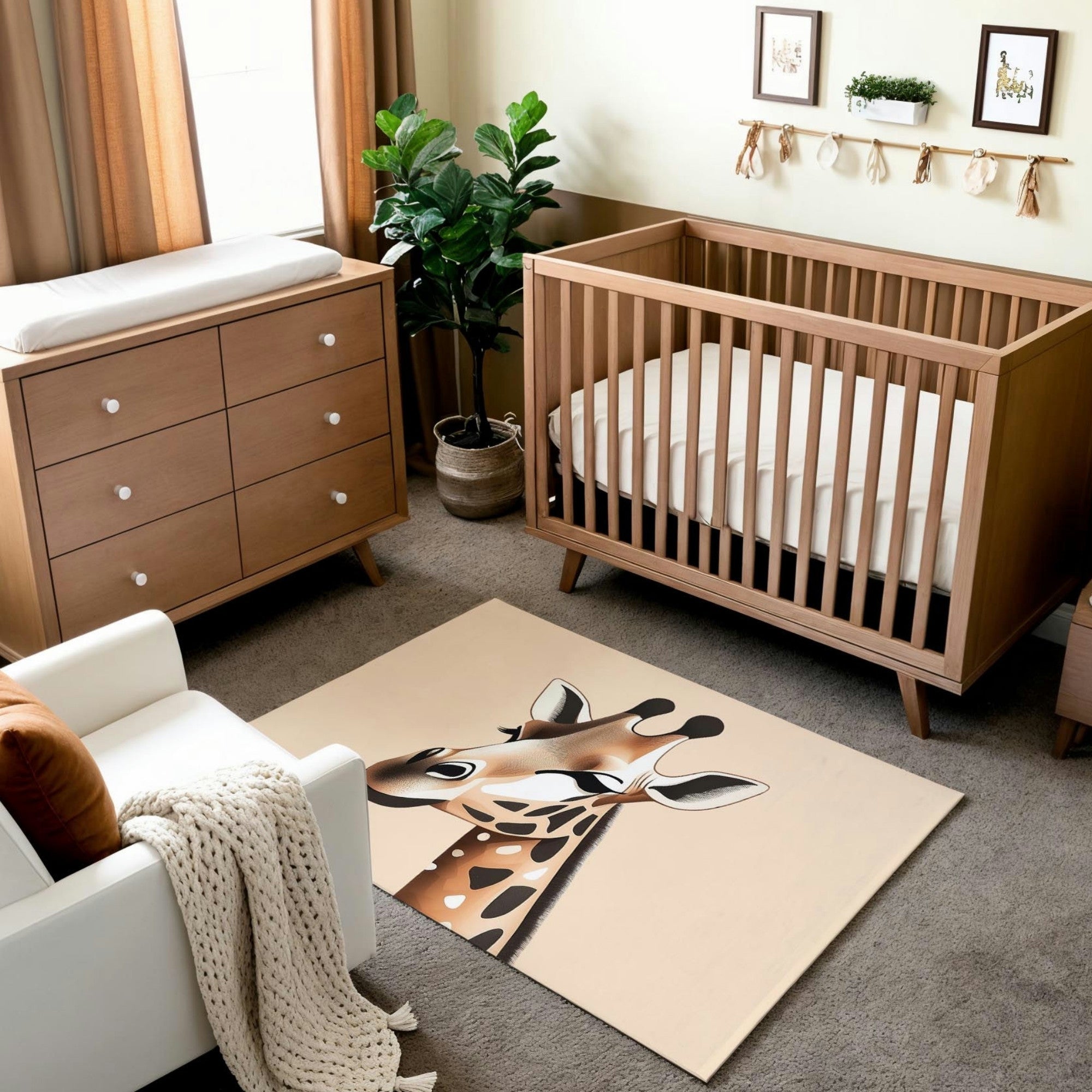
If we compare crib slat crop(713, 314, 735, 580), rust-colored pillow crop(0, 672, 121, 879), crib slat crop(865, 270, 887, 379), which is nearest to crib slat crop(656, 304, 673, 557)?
crib slat crop(713, 314, 735, 580)

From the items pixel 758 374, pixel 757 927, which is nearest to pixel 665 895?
pixel 757 927

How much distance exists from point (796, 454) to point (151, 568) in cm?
141

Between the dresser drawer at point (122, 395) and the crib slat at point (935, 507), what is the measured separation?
148 centimetres

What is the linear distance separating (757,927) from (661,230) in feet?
5.95

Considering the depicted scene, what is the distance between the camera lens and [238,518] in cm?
274

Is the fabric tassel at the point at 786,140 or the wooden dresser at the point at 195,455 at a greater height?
the fabric tassel at the point at 786,140

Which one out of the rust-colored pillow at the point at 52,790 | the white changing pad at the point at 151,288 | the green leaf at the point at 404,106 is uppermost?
the green leaf at the point at 404,106

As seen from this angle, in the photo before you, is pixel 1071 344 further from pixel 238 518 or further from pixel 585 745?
pixel 238 518

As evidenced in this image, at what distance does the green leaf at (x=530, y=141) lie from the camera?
318 cm

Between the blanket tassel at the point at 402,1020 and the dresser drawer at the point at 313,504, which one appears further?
the dresser drawer at the point at 313,504

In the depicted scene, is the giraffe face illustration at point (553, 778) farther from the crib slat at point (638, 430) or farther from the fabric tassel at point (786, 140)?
the fabric tassel at point (786, 140)

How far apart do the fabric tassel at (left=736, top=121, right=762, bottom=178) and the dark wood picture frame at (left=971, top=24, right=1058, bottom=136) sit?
1.79 feet

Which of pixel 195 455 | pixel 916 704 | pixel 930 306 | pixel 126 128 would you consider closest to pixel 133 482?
pixel 195 455

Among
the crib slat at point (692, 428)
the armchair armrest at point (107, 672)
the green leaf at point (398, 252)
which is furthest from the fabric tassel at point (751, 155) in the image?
the armchair armrest at point (107, 672)
